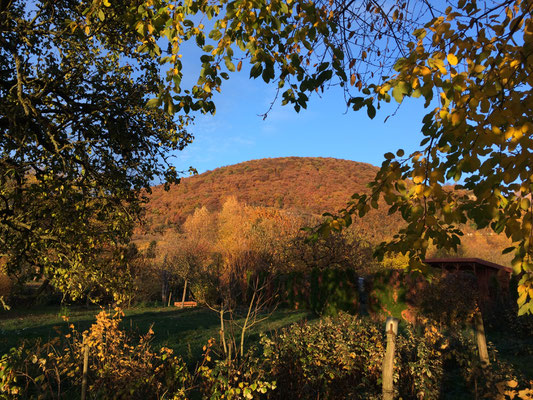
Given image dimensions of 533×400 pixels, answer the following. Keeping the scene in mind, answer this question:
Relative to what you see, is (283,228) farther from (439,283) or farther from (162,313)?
(439,283)

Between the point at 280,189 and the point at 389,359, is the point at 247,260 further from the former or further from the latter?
the point at 280,189

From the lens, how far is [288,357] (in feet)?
19.4

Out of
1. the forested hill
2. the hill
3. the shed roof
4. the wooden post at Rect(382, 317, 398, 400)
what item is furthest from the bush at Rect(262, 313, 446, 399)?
the forested hill

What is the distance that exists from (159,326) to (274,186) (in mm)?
74743

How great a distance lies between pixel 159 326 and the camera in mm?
14250

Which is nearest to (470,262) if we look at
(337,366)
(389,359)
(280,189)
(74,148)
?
(337,366)

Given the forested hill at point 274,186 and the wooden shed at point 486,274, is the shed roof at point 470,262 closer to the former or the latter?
the wooden shed at point 486,274

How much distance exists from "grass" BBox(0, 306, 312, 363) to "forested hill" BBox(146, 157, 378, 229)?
1779 inches

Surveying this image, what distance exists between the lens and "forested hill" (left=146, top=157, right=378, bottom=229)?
243 feet

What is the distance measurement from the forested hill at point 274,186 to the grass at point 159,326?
4519 centimetres

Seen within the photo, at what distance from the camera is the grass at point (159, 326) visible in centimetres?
1037

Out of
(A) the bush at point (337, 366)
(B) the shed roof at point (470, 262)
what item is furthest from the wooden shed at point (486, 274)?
(A) the bush at point (337, 366)

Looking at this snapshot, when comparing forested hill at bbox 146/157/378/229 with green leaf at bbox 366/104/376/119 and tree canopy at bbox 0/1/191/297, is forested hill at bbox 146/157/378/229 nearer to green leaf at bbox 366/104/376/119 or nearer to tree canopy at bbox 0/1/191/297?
tree canopy at bbox 0/1/191/297

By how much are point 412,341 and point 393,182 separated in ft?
19.0
